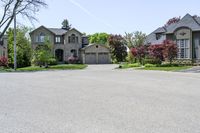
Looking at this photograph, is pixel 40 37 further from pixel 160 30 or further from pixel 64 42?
pixel 160 30

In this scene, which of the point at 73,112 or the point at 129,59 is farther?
the point at 129,59

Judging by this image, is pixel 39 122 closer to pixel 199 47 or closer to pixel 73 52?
pixel 199 47

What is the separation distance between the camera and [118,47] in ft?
206

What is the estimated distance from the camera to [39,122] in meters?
7.78

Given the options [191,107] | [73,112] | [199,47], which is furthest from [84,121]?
[199,47]

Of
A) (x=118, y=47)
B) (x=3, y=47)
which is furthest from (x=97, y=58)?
(x=3, y=47)

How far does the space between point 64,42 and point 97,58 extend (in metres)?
6.57

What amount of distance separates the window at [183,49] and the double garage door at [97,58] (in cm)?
2002

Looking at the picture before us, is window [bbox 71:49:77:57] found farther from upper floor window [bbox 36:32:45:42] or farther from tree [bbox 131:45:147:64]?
tree [bbox 131:45:147:64]

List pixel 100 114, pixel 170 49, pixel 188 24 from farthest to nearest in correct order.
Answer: pixel 188 24 → pixel 170 49 → pixel 100 114

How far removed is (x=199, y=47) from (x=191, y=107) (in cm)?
3280

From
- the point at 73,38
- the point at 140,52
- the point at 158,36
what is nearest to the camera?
the point at 140,52

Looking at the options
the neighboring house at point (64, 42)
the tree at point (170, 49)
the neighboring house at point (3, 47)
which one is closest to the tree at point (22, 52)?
the neighboring house at point (3, 47)

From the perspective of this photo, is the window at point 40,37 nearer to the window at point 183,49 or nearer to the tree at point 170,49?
the window at point 183,49
